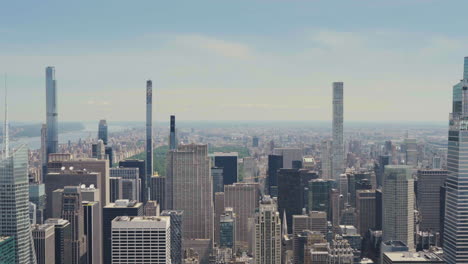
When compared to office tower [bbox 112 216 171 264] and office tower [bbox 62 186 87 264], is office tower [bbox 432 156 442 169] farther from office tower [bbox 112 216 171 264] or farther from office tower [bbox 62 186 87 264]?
office tower [bbox 62 186 87 264]

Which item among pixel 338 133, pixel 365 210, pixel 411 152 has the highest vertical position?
pixel 338 133

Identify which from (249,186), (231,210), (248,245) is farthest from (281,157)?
(248,245)

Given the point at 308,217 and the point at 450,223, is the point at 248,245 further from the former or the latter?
the point at 450,223

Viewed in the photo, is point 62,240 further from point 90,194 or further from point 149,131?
point 149,131

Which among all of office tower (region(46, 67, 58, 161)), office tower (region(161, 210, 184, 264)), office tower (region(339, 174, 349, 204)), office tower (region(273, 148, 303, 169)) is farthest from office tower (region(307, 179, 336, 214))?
office tower (region(46, 67, 58, 161))

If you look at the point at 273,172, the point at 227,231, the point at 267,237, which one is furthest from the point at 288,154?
the point at 267,237
